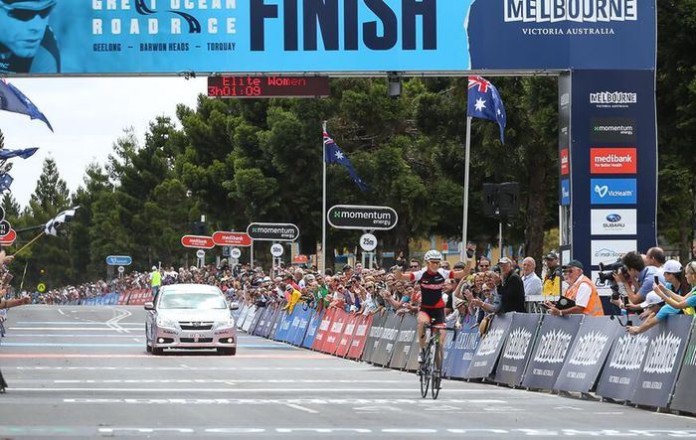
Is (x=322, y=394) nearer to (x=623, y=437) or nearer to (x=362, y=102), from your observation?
(x=623, y=437)

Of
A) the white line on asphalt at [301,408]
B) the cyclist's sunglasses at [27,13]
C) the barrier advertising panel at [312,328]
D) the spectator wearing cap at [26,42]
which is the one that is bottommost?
the barrier advertising panel at [312,328]

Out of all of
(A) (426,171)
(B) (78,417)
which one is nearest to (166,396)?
(B) (78,417)

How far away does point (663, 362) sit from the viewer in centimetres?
1695

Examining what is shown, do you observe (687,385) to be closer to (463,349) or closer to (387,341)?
(463,349)

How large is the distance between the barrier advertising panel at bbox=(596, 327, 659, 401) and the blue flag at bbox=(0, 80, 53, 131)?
601 inches

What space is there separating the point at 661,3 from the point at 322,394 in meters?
14.9

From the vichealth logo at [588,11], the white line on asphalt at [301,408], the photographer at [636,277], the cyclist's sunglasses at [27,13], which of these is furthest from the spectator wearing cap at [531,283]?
the cyclist's sunglasses at [27,13]

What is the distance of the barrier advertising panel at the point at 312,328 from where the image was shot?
35.1 meters

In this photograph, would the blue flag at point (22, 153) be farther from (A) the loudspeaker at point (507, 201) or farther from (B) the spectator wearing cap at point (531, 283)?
(B) the spectator wearing cap at point (531, 283)

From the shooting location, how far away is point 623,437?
13.4 m

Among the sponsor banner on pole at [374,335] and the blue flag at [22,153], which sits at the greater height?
the blue flag at [22,153]

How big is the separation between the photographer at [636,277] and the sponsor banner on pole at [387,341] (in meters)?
8.17

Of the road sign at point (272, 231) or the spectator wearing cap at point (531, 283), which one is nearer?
the spectator wearing cap at point (531, 283)

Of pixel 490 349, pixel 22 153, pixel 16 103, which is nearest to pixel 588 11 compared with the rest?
pixel 490 349
